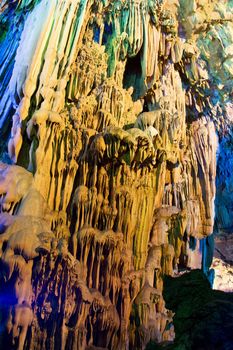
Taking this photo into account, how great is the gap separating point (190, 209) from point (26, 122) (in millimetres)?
4573

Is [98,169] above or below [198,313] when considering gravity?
above

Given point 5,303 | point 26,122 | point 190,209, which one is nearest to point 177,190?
point 190,209

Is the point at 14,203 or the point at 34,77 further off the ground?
the point at 34,77

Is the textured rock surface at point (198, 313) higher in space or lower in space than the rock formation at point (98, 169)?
lower

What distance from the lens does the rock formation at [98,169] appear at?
18.6 feet

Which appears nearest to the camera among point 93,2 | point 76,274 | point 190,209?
point 76,274

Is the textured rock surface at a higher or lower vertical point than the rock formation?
lower

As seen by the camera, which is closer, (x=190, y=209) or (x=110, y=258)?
(x=110, y=258)

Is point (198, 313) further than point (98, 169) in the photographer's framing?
No

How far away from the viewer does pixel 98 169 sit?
7.34 meters

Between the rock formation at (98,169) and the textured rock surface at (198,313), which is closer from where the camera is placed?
A: the textured rock surface at (198,313)

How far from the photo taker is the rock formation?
5672 mm

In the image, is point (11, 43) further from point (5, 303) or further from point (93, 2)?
point (5, 303)

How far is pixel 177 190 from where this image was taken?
1030cm
